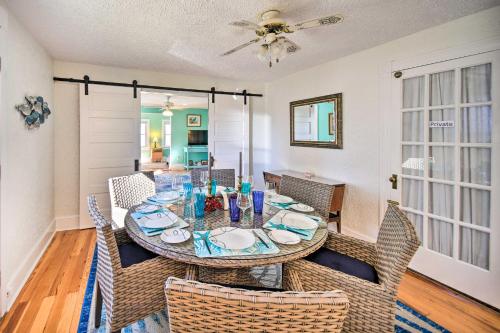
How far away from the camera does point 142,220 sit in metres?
1.80

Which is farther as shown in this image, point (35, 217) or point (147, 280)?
point (35, 217)

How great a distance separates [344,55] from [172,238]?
10.0 feet

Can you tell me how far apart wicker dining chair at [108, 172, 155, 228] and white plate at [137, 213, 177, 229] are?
4.25 ft

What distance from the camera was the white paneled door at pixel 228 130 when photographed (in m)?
4.64

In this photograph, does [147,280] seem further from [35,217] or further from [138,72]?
[138,72]

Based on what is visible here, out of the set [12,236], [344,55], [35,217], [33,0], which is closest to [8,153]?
[12,236]

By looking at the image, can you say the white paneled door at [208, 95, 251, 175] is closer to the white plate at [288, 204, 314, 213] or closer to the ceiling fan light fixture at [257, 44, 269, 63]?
the ceiling fan light fixture at [257, 44, 269, 63]

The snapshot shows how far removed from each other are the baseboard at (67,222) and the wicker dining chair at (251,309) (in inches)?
148

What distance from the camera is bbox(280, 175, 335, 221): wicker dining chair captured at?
2.28 metres

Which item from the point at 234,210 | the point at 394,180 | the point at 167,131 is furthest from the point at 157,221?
the point at 167,131

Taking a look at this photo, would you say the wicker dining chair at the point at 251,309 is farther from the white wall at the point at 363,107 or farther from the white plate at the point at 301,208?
the white wall at the point at 363,107

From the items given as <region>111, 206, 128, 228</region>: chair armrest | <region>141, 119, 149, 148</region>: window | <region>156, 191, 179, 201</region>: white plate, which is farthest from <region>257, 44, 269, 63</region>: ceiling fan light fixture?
<region>141, 119, 149, 148</region>: window

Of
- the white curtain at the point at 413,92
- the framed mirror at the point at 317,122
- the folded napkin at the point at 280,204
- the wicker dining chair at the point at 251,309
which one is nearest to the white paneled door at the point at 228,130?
the framed mirror at the point at 317,122

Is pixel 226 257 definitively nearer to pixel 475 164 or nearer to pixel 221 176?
pixel 221 176
